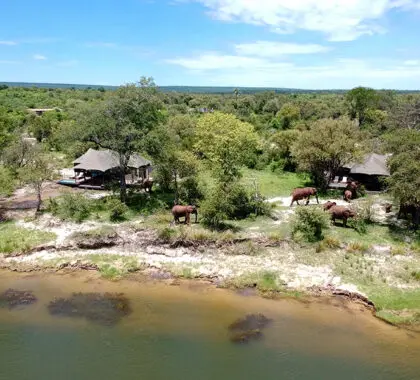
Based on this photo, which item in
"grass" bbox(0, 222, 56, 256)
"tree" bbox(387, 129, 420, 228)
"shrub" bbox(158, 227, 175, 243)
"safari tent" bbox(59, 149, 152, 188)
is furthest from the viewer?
"safari tent" bbox(59, 149, 152, 188)

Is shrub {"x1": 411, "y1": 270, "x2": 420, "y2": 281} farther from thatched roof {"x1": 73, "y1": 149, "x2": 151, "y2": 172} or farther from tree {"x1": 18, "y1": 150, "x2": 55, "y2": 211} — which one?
tree {"x1": 18, "y1": 150, "x2": 55, "y2": 211}

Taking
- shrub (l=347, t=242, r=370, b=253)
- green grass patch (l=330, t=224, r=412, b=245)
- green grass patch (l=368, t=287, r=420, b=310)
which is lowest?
green grass patch (l=368, t=287, r=420, b=310)

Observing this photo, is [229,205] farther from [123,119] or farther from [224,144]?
[123,119]

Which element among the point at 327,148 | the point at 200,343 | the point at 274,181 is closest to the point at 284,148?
the point at 274,181

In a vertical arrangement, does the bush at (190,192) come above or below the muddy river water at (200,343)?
above

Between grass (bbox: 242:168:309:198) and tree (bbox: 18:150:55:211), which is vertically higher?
tree (bbox: 18:150:55:211)

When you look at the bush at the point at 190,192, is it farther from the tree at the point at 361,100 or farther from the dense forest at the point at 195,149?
the tree at the point at 361,100

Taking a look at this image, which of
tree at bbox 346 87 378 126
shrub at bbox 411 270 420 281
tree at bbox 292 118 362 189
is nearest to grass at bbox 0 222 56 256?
shrub at bbox 411 270 420 281

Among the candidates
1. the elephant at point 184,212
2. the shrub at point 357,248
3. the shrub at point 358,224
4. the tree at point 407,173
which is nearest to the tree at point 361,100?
the tree at point 407,173
